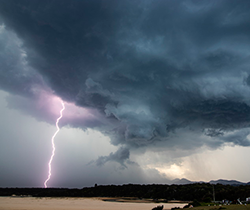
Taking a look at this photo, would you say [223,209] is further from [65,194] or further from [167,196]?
[65,194]

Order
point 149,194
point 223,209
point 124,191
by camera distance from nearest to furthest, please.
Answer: point 223,209, point 149,194, point 124,191

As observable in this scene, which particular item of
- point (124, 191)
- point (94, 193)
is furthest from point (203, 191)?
point (94, 193)

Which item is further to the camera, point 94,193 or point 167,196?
point 94,193

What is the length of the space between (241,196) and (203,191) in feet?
171

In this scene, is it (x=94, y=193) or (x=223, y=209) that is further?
(x=94, y=193)

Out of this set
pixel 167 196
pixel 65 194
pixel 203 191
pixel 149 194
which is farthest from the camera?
pixel 65 194

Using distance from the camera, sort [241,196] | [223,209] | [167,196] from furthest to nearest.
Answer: [167,196], [241,196], [223,209]

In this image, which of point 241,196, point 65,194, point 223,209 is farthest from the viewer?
point 65,194

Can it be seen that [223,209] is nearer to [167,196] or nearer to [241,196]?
[241,196]

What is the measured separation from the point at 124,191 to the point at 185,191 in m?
67.8

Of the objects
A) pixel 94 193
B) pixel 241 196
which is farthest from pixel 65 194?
pixel 241 196

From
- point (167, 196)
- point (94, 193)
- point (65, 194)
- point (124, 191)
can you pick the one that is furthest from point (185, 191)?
point (65, 194)

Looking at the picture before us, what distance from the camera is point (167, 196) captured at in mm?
141125

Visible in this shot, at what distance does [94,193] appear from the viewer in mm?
199250
